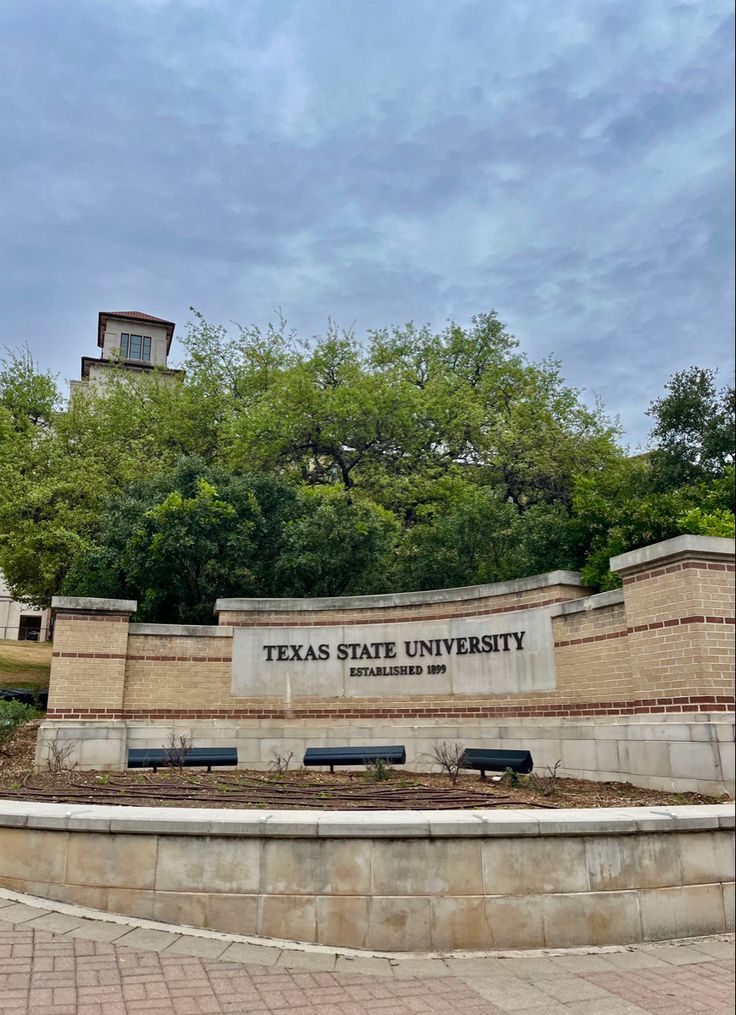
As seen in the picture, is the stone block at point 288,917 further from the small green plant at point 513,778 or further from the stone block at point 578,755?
the stone block at point 578,755

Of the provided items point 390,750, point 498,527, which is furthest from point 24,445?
point 390,750

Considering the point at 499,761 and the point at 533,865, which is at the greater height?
the point at 499,761

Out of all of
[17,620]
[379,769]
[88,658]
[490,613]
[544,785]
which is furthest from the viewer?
[17,620]

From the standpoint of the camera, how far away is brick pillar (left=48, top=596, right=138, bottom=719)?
12.5 metres

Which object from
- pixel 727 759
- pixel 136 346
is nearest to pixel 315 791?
pixel 727 759

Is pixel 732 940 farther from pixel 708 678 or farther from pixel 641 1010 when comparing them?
pixel 708 678

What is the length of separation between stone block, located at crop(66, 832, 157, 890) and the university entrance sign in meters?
7.12

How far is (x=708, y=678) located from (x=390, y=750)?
471 centimetres

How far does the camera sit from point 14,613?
45.2 m

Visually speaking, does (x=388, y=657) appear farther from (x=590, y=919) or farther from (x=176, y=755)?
(x=590, y=919)

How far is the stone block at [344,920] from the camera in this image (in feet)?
18.3

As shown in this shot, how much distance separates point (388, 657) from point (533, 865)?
24.3 ft

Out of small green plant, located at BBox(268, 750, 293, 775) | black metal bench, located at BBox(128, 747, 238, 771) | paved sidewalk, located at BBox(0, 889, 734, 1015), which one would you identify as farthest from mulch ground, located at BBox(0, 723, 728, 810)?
paved sidewalk, located at BBox(0, 889, 734, 1015)

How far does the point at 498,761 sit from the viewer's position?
9727 millimetres
